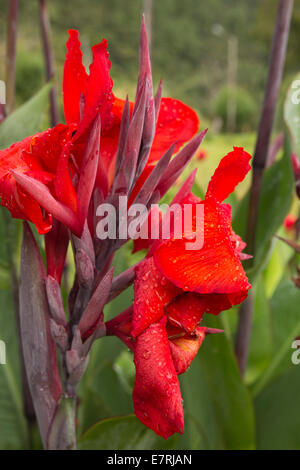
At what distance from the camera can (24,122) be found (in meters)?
0.54

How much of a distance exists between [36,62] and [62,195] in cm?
736

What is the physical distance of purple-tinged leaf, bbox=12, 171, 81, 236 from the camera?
0.27 metres

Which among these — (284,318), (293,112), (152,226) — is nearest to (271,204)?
(293,112)

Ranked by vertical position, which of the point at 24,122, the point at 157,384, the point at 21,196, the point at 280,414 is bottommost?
the point at 280,414

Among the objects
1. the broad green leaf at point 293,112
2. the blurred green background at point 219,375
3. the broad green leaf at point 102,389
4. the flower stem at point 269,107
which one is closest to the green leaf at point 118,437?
the blurred green background at point 219,375

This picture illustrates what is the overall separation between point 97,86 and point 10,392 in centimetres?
46

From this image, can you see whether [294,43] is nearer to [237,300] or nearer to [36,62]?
[36,62]

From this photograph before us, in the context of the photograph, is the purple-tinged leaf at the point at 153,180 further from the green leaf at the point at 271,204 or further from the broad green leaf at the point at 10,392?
the broad green leaf at the point at 10,392

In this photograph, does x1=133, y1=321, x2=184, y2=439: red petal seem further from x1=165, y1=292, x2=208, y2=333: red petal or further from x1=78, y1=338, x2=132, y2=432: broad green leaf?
x1=78, y1=338, x2=132, y2=432: broad green leaf

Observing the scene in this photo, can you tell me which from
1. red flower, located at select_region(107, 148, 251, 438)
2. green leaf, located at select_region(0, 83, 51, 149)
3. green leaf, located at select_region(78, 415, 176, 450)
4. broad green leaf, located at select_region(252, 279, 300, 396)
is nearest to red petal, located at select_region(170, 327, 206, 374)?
red flower, located at select_region(107, 148, 251, 438)

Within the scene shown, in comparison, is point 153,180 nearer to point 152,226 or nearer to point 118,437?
point 152,226

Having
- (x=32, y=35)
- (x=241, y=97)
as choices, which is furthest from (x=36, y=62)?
(x=241, y=97)

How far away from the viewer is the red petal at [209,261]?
0.86 feet
